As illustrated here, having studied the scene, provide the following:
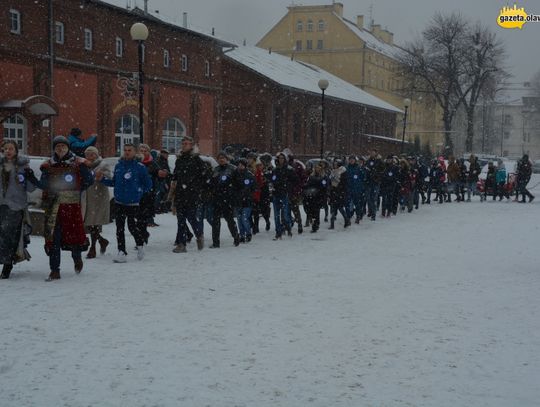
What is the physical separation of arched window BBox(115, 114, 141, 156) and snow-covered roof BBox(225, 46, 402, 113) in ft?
37.7

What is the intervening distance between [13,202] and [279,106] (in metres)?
38.1

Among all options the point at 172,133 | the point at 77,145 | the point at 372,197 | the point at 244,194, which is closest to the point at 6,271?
the point at 77,145

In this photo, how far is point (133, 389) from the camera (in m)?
5.09

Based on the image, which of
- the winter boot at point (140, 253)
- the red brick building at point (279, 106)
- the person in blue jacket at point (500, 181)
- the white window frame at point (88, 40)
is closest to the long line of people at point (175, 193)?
the winter boot at point (140, 253)

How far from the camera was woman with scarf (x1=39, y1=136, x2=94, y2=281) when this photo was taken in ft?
30.1

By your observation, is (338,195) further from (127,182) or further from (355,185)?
(127,182)

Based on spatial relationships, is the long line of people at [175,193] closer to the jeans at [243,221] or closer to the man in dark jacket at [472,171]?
the jeans at [243,221]

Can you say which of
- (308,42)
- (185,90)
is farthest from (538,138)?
(185,90)

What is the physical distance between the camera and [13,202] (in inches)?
359

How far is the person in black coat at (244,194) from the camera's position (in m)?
13.5

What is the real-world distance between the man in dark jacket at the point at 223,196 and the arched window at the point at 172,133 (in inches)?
878

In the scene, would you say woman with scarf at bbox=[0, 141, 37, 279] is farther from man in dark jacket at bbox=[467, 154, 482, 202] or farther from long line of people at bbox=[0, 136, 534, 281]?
man in dark jacket at bbox=[467, 154, 482, 202]

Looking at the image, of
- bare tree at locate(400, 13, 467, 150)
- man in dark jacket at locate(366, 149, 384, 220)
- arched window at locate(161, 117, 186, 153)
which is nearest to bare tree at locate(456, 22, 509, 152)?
bare tree at locate(400, 13, 467, 150)

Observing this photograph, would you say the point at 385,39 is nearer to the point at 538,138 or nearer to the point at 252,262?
the point at 538,138
